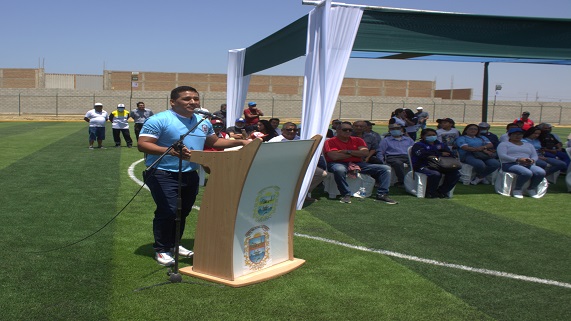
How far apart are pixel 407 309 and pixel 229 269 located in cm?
154

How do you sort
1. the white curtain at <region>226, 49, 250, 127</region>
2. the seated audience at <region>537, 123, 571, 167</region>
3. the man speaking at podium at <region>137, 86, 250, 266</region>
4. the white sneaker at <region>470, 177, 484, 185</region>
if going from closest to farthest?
1. the man speaking at podium at <region>137, 86, 250, 266</region>
2. the white sneaker at <region>470, 177, 484, 185</region>
3. the seated audience at <region>537, 123, 571, 167</region>
4. the white curtain at <region>226, 49, 250, 127</region>

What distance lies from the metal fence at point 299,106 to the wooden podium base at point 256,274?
147 feet

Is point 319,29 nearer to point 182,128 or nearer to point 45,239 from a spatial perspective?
point 182,128

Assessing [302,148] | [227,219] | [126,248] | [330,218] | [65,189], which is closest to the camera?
[227,219]

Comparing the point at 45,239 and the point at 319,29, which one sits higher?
the point at 319,29

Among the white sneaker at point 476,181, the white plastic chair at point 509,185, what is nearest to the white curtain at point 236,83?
the white sneaker at point 476,181

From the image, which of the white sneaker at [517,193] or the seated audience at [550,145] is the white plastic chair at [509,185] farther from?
the seated audience at [550,145]

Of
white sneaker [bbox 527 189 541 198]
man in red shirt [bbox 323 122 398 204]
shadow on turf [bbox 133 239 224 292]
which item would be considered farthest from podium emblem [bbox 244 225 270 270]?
white sneaker [bbox 527 189 541 198]

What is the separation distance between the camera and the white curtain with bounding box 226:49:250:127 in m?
14.6

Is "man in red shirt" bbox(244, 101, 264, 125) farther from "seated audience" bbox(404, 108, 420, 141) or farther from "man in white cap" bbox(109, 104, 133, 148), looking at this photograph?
"man in white cap" bbox(109, 104, 133, 148)

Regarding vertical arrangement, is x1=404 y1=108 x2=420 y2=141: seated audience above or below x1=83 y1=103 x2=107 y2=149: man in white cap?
A: above

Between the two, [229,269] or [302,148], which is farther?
[302,148]

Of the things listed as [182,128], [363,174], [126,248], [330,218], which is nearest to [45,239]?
[126,248]

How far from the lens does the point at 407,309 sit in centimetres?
443
